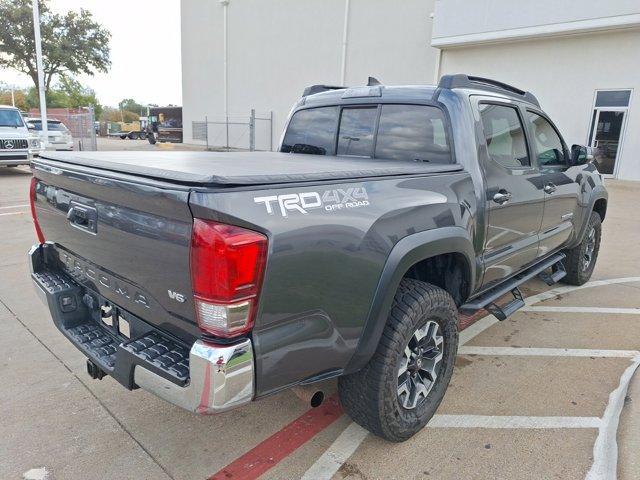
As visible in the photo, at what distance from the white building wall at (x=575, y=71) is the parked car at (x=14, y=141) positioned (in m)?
14.9

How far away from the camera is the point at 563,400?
3131 mm

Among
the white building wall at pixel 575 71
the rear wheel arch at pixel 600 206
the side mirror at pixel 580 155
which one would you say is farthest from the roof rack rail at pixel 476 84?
the white building wall at pixel 575 71

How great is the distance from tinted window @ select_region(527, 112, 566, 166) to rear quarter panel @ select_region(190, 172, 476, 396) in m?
2.11

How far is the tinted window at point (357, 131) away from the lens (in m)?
3.55

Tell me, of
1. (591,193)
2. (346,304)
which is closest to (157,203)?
(346,304)

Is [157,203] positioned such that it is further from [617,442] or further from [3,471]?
[617,442]

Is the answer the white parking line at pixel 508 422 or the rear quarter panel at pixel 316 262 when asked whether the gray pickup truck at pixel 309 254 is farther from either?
the white parking line at pixel 508 422

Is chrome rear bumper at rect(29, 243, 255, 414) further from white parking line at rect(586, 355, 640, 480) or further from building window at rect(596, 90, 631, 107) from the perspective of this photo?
building window at rect(596, 90, 631, 107)

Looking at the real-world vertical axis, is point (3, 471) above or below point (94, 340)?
below

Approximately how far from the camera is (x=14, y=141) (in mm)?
13430

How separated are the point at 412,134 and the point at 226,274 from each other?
2038mm

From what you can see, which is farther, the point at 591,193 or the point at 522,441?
the point at 591,193

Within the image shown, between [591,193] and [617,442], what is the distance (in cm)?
301

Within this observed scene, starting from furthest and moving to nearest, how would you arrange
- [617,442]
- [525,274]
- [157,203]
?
[525,274] < [617,442] < [157,203]
